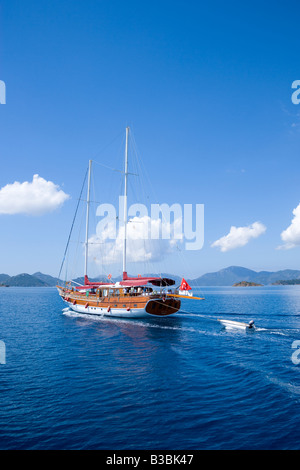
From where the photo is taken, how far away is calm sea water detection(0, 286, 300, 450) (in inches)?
523

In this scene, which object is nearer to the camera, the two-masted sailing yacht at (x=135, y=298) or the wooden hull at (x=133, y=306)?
the wooden hull at (x=133, y=306)

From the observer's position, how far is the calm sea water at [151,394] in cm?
1328

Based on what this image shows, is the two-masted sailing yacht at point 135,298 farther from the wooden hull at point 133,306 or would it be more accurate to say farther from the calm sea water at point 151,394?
the calm sea water at point 151,394

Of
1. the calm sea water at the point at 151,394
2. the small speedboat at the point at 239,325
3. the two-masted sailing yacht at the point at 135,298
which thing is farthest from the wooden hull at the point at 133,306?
the calm sea water at the point at 151,394

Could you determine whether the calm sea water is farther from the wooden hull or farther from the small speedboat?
the wooden hull

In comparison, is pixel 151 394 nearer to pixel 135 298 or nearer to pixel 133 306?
pixel 135 298

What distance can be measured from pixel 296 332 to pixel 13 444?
37981mm

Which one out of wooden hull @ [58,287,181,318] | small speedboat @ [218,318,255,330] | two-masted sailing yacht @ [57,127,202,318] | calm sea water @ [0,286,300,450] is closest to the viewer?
calm sea water @ [0,286,300,450]

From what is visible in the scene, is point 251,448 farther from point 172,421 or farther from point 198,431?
point 172,421

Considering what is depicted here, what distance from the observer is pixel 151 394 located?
1845cm

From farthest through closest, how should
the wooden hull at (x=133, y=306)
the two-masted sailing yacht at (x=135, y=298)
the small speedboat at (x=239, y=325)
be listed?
the two-masted sailing yacht at (x=135, y=298), the wooden hull at (x=133, y=306), the small speedboat at (x=239, y=325)

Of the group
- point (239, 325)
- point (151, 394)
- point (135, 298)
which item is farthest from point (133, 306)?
point (151, 394)

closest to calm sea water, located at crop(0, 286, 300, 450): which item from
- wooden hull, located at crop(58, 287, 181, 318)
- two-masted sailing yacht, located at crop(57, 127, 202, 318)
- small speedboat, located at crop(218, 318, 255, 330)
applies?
small speedboat, located at crop(218, 318, 255, 330)

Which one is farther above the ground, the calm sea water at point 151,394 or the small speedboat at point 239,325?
the calm sea water at point 151,394
